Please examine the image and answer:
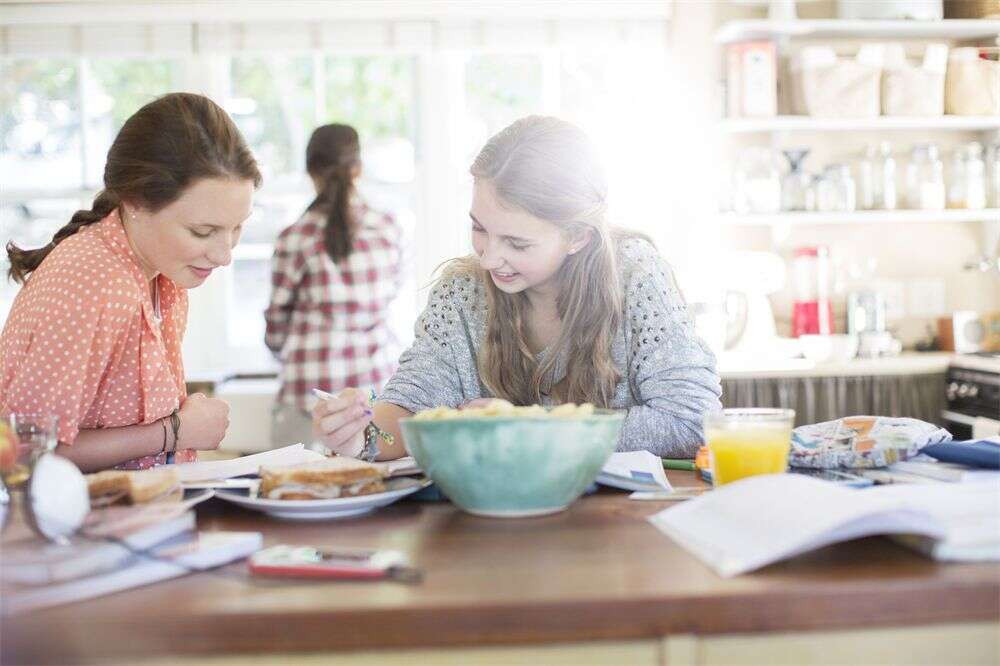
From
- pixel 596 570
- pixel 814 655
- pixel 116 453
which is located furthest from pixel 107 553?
pixel 116 453

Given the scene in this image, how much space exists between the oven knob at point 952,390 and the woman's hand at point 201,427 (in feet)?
8.87

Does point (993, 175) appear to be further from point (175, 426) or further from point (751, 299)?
point (175, 426)

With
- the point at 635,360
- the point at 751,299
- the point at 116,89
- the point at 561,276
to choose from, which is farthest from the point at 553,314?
the point at 116,89

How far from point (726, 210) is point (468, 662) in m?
3.34

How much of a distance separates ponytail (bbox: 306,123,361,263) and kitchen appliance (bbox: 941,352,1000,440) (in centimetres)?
204

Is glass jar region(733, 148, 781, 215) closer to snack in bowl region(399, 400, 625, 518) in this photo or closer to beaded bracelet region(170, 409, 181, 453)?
beaded bracelet region(170, 409, 181, 453)

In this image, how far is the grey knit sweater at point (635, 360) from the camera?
177 cm

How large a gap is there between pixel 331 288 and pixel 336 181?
344mm

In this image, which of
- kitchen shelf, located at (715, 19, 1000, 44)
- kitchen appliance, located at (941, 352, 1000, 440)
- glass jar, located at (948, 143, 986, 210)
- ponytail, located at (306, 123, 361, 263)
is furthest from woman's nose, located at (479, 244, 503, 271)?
glass jar, located at (948, 143, 986, 210)

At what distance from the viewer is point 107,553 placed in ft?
3.26

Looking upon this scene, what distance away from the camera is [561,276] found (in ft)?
6.61

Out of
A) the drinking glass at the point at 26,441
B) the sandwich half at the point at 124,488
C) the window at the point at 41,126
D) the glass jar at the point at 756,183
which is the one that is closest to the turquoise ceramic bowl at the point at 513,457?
the sandwich half at the point at 124,488

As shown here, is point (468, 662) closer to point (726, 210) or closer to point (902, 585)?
point (902, 585)

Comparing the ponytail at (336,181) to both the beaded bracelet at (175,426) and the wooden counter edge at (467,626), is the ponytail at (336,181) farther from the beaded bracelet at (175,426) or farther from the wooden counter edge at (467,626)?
the wooden counter edge at (467,626)
